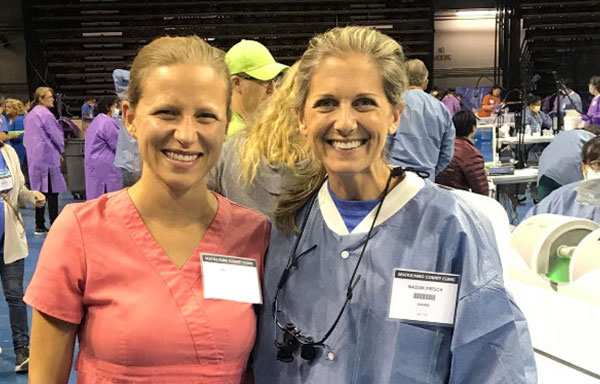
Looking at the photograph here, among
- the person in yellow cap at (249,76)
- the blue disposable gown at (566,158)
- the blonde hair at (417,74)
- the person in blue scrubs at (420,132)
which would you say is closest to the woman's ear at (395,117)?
the person in yellow cap at (249,76)

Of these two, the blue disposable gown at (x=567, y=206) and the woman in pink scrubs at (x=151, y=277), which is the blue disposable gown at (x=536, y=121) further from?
the woman in pink scrubs at (x=151, y=277)

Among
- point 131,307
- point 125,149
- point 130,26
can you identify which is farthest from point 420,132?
→ point 130,26

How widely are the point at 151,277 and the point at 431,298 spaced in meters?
0.54

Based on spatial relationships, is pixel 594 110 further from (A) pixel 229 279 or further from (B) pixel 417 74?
(A) pixel 229 279

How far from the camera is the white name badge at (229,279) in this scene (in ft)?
4.20

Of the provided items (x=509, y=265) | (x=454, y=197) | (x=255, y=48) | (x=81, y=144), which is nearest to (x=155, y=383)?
(x=454, y=197)

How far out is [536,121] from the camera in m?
8.71

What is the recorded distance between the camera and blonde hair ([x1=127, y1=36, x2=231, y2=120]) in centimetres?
124

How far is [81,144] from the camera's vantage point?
28.0 feet

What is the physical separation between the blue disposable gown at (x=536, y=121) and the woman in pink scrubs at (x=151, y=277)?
7.72 m

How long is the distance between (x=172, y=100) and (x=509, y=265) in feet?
4.03

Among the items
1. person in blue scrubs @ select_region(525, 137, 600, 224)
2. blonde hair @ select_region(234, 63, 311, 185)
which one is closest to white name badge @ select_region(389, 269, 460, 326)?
blonde hair @ select_region(234, 63, 311, 185)

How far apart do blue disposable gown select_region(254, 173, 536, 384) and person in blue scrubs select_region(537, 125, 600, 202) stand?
3705 millimetres

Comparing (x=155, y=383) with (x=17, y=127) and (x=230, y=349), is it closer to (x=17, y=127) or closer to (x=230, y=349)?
(x=230, y=349)
